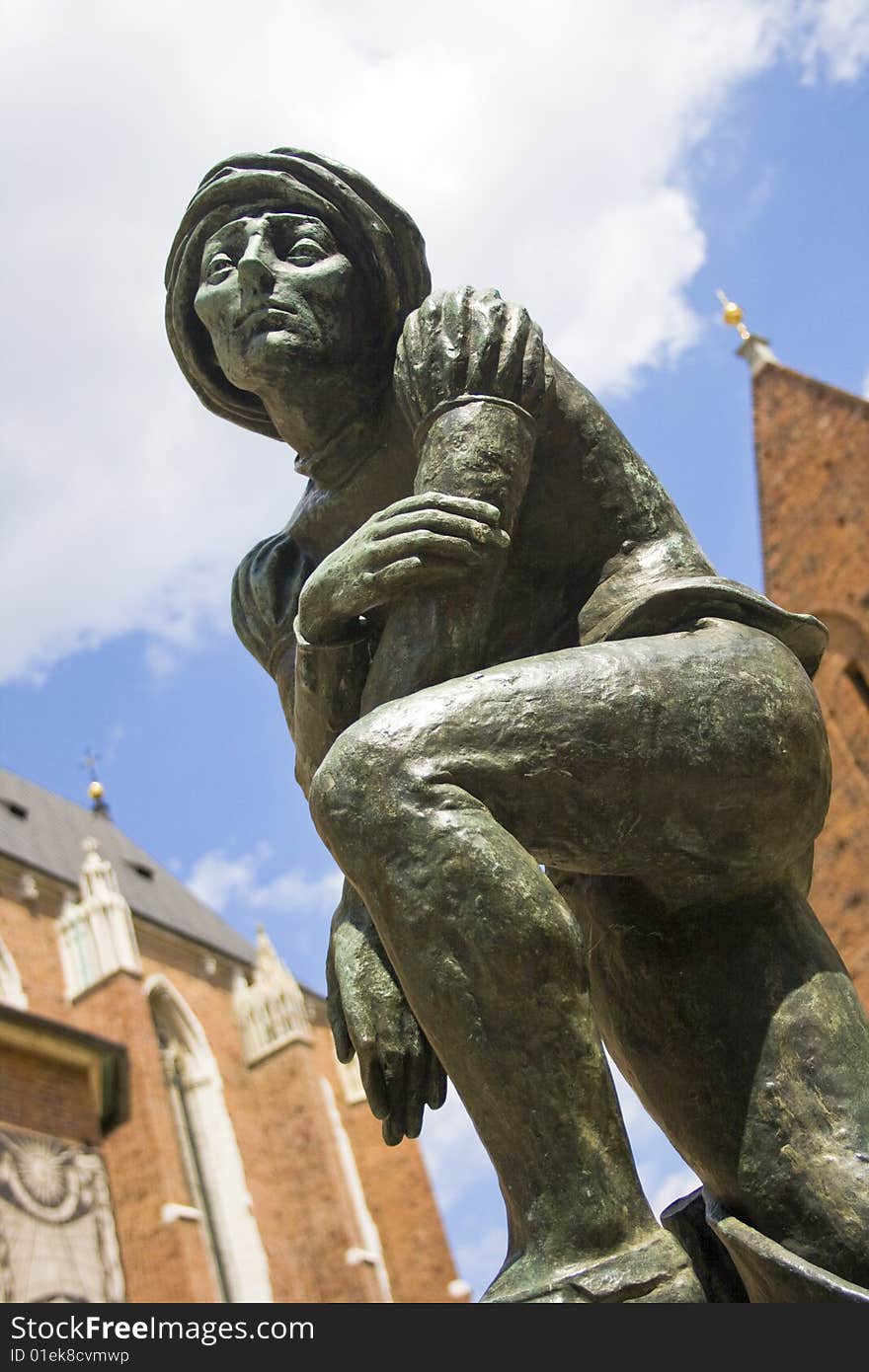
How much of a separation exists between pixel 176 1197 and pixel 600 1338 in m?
20.3

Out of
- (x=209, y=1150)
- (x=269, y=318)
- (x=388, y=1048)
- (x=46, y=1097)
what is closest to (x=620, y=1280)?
(x=388, y=1048)

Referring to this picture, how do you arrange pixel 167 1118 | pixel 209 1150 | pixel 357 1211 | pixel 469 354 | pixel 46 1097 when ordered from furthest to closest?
1. pixel 357 1211
2. pixel 209 1150
3. pixel 167 1118
4. pixel 46 1097
5. pixel 469 354

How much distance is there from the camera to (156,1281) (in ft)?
62.8

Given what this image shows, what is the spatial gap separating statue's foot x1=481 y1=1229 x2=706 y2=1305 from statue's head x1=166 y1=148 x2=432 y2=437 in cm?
159

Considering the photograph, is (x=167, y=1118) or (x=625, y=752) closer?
(x=625, y=752)

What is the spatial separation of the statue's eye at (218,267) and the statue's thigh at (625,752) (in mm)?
1094

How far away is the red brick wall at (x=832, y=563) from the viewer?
561 inches

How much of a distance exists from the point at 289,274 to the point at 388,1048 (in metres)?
1.41

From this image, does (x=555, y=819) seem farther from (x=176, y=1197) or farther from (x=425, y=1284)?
(x=425, y=1284)

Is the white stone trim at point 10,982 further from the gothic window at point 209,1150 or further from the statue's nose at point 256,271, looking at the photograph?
the statue's nose at point 256,271

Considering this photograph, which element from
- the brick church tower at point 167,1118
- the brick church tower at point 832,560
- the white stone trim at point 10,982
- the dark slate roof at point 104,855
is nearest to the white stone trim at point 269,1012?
the brick church tower at point 167,1118

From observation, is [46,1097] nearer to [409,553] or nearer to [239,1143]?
[239,1143]

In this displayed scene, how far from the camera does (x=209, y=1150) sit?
23766mm

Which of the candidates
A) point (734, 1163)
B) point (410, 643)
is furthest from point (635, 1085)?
point (410, 643)
